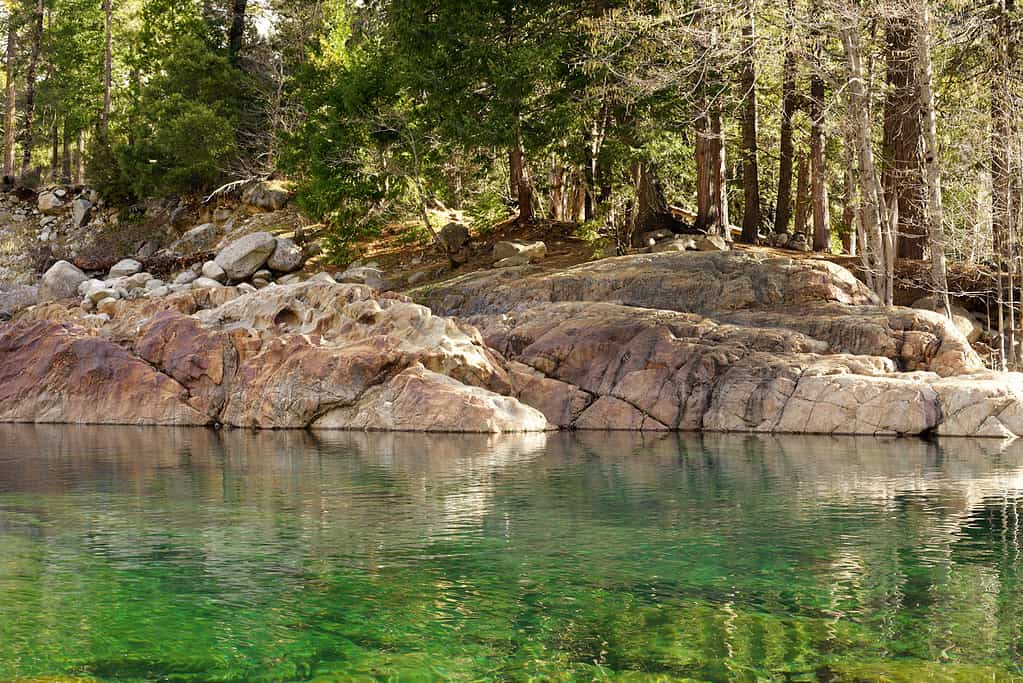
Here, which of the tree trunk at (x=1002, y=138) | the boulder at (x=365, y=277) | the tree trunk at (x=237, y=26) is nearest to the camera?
the tree trunk at (x=1002, y=138)

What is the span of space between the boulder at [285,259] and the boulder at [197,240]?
18.5 ft

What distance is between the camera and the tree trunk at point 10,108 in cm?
4881

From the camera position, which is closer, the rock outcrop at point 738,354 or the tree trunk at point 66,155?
the rock outcrop at point 738,354

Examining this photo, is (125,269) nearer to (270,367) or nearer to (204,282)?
(204,282)

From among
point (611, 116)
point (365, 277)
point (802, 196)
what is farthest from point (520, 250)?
point (802, 196)

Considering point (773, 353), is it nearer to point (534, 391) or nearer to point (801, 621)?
point (534, 391)

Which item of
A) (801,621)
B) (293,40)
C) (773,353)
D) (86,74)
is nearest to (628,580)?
(801,621)

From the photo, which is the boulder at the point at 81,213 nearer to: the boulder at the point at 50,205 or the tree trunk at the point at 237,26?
the boulder at the point at 50,205

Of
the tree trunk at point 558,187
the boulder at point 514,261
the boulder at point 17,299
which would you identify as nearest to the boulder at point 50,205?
the boulder at point 17,299

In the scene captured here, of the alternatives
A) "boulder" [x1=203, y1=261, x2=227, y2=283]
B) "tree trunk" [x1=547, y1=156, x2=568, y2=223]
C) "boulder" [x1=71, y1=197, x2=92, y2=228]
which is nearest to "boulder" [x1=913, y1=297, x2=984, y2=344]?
"tree trunk" [x1=547, y1=156, x2=568, y2=223]

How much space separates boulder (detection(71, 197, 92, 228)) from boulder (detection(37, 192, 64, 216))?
5.96ft

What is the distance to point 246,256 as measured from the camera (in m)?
31.1

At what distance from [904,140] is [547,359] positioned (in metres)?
9.98

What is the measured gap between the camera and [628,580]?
7.67 metres
